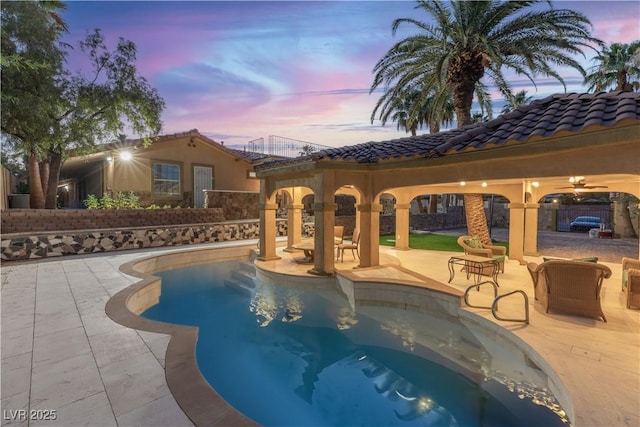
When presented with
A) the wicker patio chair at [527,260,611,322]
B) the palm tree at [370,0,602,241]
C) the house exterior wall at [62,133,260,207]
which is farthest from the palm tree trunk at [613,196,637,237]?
the house exterior wall at [62,133,260,207]

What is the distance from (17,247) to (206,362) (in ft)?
37.2

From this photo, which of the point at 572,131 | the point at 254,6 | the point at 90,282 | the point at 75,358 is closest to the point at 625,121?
the point at 572,131

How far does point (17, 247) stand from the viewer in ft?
38.8

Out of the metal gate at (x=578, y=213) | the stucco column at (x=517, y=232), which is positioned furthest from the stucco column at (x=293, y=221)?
the metal gate at (x=578, y=213)

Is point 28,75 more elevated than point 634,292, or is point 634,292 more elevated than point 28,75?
point 28,75

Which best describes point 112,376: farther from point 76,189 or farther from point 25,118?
point 76,189

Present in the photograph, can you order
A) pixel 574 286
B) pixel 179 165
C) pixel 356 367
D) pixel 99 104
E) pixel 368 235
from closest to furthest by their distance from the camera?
pixel 356 367
pixel 574 286
pixel 368 235
pixel 99 104
pixel 179 165

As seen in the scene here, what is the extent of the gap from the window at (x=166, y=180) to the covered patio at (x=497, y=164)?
34.6 feet

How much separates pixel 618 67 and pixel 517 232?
58.5ft

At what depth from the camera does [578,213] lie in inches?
1152

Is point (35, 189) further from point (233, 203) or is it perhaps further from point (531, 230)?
point (531, 230)

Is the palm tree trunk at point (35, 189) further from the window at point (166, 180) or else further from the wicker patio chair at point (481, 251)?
the wicker patio chair at point (481, 251)

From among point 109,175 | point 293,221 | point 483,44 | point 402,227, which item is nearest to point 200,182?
point 109,175

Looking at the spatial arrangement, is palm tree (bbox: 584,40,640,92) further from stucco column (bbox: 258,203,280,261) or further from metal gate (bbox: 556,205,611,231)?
stucco column (bbox: 258,203,280,261)
